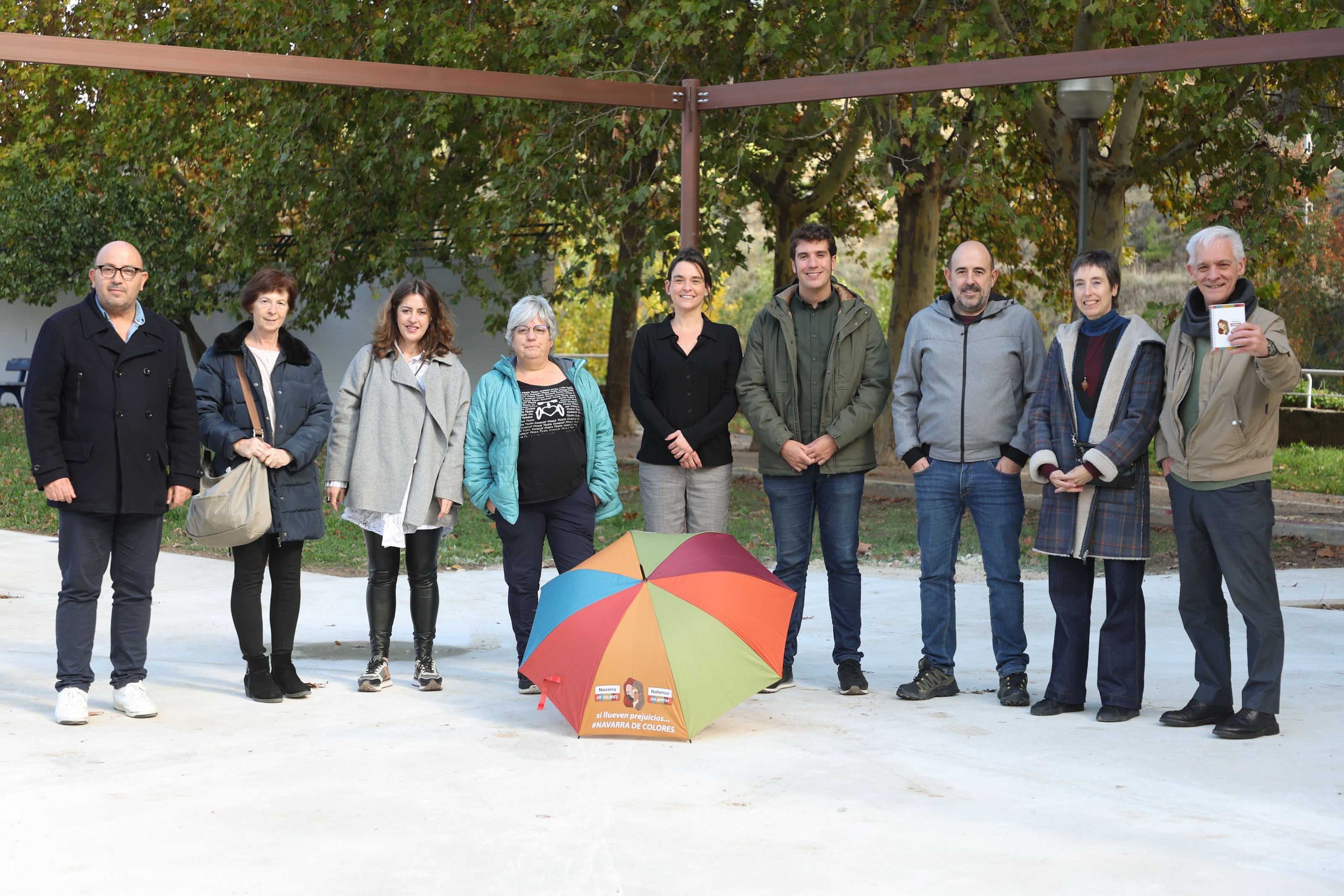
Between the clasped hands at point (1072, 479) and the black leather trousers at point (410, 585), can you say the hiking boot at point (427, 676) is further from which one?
the clasped hands at point (1072, 479)

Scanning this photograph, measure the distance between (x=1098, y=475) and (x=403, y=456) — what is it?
119 inches

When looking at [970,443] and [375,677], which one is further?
[375,677]

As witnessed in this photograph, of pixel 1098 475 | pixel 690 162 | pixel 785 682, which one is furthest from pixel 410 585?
pixel 1098 475

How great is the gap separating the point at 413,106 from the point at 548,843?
42.5 feet

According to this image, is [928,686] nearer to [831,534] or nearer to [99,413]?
[831,534]

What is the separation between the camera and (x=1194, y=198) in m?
15.1

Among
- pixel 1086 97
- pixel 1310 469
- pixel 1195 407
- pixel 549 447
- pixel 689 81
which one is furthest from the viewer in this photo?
pixel 1310 469

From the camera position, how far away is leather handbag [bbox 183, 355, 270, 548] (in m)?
5.76

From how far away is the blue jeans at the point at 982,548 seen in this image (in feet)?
19.4

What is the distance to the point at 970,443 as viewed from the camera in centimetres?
592

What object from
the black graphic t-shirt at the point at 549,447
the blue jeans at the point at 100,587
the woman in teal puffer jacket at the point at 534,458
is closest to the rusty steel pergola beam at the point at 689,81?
the woman in teal puffer jacket at the point at 534,458

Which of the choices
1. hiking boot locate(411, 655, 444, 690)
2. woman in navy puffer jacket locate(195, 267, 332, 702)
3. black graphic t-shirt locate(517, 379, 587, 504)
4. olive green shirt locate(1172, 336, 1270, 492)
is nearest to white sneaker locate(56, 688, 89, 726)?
woman in navy puffer jacket locate(195, 267, 332, 702)

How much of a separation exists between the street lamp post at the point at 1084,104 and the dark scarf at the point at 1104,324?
228 inches

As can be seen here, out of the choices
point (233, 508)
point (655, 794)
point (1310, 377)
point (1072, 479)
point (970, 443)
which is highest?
point (1310, 377)
